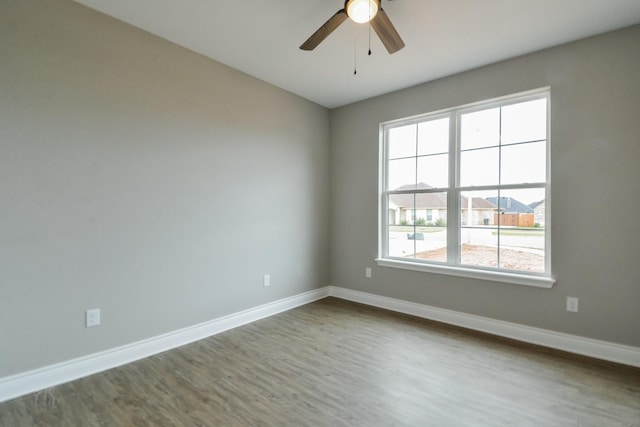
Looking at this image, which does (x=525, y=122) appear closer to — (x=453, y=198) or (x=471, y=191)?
(x=471, y=191)

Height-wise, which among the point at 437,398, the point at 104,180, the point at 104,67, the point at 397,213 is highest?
the point at 104,67

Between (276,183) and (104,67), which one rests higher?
(104,67)

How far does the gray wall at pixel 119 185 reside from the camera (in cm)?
196

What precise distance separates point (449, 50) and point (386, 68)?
624 millimetres

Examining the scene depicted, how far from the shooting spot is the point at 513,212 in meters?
2.95

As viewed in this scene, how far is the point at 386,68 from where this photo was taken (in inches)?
122

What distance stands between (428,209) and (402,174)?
0.57m

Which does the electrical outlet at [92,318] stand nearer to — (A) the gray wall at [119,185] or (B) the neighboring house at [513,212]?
(A) the gray wall at [119,185]

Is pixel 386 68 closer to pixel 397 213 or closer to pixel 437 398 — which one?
pixel 397 213

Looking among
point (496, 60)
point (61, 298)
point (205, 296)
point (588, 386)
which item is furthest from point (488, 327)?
point (61, 298)

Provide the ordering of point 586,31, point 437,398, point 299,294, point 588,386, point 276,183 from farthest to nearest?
point 299,294, point 276,183, point 586,31, point 588,386, point 437,398

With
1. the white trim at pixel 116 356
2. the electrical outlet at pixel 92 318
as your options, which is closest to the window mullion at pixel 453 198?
the white trim at pixel 116 356

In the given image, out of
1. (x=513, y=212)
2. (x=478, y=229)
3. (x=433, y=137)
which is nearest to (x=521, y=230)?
(x=513, y=212)

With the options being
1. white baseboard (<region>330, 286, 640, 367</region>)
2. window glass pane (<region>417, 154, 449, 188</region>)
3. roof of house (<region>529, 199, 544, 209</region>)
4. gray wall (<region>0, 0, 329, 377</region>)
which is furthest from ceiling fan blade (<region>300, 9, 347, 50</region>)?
white baseboard (<region>330, 286, 640, 367</region>)
